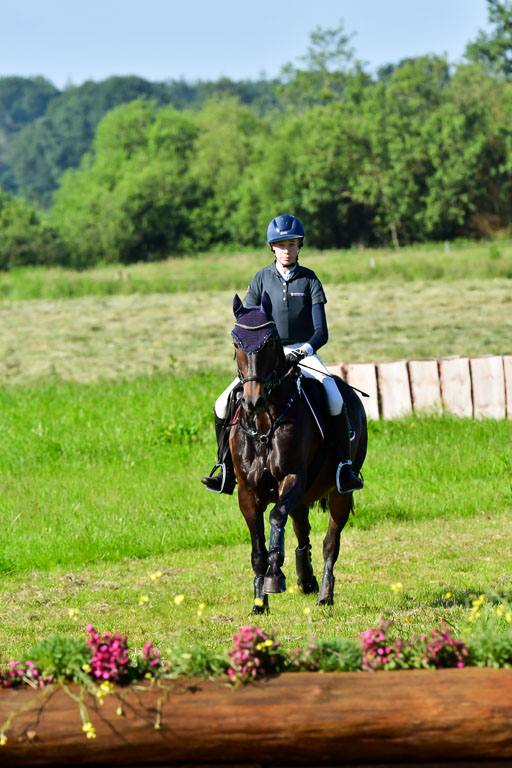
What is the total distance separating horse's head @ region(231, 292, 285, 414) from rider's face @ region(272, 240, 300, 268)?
751 mm

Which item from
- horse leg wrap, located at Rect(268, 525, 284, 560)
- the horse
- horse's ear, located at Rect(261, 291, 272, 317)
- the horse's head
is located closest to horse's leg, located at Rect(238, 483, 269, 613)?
the horse

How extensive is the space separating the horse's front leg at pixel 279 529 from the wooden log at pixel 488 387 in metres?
8.67

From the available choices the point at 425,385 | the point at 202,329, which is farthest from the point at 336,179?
the point at 425,385

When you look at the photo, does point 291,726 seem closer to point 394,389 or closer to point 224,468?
point 224,468

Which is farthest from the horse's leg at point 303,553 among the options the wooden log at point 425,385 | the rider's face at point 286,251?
the wooden log at point 425,385

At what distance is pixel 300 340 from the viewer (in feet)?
26.9

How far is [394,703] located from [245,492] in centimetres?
424

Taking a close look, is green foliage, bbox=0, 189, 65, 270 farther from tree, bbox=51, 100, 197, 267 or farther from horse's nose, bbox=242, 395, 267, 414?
horse's nose, bbox=242, 395, 267, 414

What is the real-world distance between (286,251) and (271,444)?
64.3 inches

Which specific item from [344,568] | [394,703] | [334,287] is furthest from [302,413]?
[334,287]

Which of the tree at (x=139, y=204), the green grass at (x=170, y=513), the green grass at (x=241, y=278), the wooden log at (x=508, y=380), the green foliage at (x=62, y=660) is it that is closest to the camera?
the green foliage at (x=62, y=660)

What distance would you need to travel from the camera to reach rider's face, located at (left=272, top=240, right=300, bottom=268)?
801 centimetres

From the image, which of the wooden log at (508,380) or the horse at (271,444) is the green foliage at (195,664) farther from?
the wooden log at (508,380)

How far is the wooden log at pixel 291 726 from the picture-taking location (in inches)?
143
